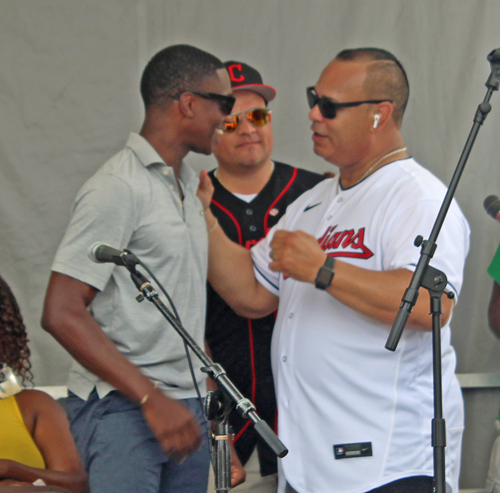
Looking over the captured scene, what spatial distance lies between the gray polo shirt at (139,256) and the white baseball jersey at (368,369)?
341 millimetres

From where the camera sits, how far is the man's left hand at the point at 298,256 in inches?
63.7

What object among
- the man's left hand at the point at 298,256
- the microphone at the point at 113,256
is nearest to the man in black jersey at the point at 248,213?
the man's left hand at the point at 298,256

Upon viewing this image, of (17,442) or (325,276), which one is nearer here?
(325,276)

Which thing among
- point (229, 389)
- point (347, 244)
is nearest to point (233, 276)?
point (347, 244)

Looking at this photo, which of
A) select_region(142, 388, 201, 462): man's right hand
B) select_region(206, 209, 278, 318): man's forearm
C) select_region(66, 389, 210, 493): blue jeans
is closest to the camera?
select_region(142, 388, 201, 462): man's right hand

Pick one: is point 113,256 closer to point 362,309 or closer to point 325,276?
point 325,276

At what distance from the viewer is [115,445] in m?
1.59

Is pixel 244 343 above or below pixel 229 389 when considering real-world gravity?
below

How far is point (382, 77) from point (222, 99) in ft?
1.71

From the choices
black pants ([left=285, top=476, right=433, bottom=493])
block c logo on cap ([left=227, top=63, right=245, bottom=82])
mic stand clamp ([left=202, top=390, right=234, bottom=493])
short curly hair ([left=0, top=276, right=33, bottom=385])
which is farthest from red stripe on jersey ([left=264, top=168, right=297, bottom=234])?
mic stand clamp ([left=202, top=390, right=234, bottom=493])

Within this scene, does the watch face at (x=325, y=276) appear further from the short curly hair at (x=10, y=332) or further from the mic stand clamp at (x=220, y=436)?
the short curly hair at (x=10, y=332)

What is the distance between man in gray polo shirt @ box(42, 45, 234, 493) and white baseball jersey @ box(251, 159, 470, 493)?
31 centimetres

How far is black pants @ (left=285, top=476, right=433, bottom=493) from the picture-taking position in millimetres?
1611

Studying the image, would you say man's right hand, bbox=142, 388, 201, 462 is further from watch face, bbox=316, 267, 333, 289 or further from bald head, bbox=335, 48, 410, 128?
bald head, bbox=335, 48, 410, 128
